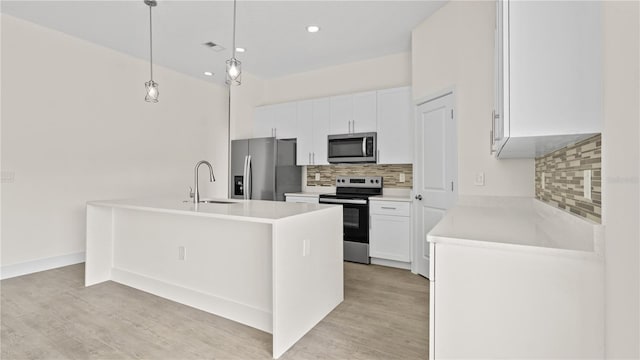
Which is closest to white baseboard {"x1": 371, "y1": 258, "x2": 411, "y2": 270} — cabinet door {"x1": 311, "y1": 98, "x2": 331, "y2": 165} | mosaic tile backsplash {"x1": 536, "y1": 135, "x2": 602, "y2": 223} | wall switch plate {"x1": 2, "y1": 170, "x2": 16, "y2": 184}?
cabinet door {"x1": 311, "y1": 98, "x2": 331, "y2": 165}

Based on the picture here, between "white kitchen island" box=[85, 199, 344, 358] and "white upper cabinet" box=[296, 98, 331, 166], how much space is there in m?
2.06

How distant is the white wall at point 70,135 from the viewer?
3.34m

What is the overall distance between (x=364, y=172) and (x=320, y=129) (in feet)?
2.92

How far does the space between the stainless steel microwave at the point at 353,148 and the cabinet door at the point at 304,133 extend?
37 cm

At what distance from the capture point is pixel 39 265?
3.51 metres

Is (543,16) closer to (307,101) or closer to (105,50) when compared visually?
(307,101)

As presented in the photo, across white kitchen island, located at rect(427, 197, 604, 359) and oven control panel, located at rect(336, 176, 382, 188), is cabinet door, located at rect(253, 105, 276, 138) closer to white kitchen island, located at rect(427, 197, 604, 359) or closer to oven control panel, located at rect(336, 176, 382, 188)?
oven control panel, located at rect(336, 176, 382, 188)

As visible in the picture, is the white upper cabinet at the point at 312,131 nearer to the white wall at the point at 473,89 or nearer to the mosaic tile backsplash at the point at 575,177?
the white wall at the point at 473,89

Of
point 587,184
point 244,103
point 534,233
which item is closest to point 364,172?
point 244,103

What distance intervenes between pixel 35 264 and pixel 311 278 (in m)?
3.33

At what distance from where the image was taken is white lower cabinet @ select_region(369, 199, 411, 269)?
3.70m

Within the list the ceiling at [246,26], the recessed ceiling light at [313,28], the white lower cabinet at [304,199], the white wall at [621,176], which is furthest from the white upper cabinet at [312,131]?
the white wall at [621,176]

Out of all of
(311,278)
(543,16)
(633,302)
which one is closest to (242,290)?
(311,278)

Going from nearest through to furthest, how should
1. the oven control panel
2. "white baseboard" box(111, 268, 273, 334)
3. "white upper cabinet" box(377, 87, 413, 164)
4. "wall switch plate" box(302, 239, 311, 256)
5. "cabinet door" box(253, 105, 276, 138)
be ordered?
"wall switch plate" box(302, 239, 311, 256), "white baseboard" box(111, 268, 273, 334), "white upper cabinet" box(377, 87, 413, 164), the oven control panel, "cabinet door" box(253, 105, 276, 138)
